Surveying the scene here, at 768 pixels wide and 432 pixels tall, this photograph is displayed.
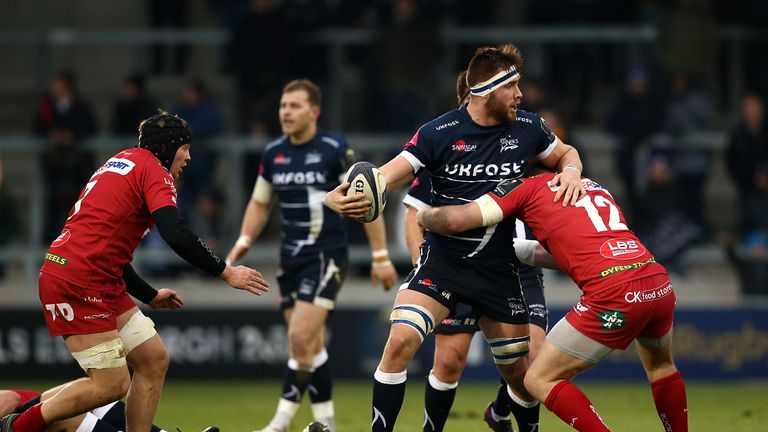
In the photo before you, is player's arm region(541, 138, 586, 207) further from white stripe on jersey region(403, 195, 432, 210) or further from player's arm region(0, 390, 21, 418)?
player's arm region(0, 390, 21, 418)

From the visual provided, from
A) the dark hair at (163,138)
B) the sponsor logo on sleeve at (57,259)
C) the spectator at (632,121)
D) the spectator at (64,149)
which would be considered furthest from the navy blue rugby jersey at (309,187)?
the spectator at (632,121)

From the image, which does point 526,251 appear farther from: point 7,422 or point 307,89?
point 7,422

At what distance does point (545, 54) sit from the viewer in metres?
17.9

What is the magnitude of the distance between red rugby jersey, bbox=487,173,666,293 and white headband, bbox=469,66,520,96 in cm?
63

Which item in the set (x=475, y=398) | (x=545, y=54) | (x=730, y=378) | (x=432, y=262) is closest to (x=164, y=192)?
(x=432, y=262)

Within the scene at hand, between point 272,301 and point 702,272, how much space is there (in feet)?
19.3

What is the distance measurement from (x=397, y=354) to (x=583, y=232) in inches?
53.6

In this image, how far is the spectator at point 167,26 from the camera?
1872 cm

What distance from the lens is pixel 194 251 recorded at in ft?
25.5

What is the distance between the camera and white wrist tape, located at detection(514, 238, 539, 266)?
8.41 m

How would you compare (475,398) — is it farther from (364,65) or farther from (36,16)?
(36,16)

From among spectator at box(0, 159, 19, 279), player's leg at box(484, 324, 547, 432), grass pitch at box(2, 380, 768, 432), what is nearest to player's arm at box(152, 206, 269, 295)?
player's leg at box(484, 324, 547, 432)

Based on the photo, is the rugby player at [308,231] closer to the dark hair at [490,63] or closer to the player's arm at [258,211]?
the player's arm at [258,211]

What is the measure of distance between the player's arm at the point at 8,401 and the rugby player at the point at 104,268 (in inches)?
4.4
